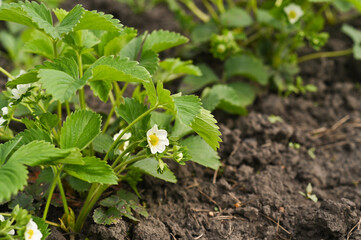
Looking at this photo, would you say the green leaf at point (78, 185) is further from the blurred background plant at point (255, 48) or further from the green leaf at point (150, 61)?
the blurred background plant at point (255, 48)


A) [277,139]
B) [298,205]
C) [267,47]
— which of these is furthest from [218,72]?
[298,205]

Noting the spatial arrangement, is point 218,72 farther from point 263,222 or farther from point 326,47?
point 263,222

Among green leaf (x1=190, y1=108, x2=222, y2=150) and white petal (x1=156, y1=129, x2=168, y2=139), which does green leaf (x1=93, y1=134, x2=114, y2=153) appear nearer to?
white petal (x1=156, y1=129, x2=168, y2=139)

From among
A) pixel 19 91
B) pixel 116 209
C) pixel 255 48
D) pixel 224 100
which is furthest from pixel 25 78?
pixel 255 48

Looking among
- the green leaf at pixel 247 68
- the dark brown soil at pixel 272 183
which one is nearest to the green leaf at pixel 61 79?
the dark brown soil at pixel 272 183

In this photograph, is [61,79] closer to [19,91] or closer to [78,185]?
[19,91]

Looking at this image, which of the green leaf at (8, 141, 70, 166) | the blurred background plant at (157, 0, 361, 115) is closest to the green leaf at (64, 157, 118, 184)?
the green leaf at (8, 141, 70, 166)
